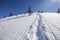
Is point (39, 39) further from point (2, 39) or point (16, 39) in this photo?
point (2, 39)

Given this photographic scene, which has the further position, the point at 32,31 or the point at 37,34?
the point at 32,31

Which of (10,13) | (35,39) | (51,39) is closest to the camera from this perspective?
(51,39)

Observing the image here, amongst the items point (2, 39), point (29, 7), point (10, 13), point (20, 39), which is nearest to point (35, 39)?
point (20, 39)

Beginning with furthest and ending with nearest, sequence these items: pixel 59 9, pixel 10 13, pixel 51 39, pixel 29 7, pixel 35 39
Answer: pixel 10 13 → pixel 59 9 → pixel 29 7 → pixel 35 39 → pixel 51 39

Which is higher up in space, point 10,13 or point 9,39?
point 9,39

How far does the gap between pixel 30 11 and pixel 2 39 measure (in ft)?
103

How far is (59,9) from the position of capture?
4591 centimetres

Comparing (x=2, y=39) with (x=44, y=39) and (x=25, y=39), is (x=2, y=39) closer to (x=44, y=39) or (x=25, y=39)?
(x=25, y=39)

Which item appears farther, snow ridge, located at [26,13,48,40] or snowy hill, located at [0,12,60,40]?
snowy hill, located at [0,12,60,40]

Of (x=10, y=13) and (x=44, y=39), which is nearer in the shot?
(x=44, y=39)

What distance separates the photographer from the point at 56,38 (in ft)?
26.3

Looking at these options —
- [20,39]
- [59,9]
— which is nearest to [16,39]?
[20,39]

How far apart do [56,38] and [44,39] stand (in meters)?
0.90

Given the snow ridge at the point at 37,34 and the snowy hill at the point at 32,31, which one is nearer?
the snow ridge at the point at 37,34
